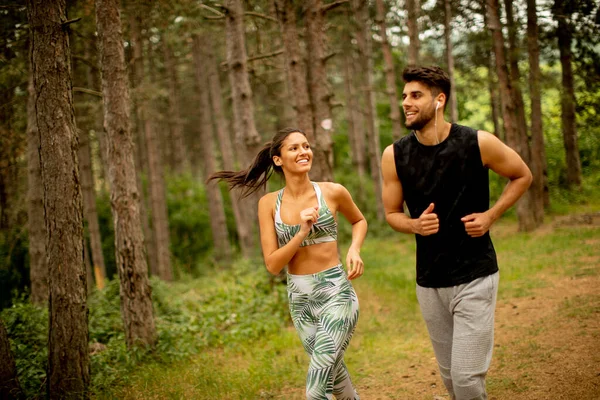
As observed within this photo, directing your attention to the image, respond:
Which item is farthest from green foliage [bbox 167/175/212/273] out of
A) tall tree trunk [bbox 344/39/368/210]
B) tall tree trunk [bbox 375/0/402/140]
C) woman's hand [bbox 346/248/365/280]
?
woman's hand [bbox 346/248/365/280]

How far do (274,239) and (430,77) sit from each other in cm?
174

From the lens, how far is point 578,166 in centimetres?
→ 1920

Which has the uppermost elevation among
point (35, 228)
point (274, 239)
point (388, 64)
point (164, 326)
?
point (388, 64)

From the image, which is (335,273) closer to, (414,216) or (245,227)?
(414,216)

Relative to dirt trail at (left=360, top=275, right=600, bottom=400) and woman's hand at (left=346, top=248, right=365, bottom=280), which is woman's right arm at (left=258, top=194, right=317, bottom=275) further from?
dirt trail at (left=360, top=275, right=600, bottom=400)

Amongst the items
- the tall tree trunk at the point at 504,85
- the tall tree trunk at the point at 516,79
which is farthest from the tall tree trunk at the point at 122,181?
the tall tree trunk at the point at 516,79

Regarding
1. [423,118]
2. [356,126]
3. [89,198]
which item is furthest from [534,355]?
[356,126]

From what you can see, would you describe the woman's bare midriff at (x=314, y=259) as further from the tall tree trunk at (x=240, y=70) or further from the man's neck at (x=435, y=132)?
the tall tree trunk at (x=240, y=70)

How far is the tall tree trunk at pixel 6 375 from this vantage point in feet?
18.7

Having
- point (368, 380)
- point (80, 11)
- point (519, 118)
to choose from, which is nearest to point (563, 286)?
point (368, 380)

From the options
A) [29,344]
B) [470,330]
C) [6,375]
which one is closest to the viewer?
[470,330]

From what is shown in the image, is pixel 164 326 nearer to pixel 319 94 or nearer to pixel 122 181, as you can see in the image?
pixel 122 181

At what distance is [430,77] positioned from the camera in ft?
12.7

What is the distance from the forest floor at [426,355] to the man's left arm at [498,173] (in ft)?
7.92
